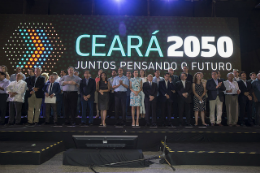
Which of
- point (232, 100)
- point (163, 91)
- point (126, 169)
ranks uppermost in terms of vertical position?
point (163, 91)

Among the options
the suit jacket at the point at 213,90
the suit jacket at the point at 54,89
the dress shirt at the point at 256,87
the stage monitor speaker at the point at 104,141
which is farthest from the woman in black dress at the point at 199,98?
the suit jacket at the point at 54,89

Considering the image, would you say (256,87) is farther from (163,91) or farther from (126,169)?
(126,169)

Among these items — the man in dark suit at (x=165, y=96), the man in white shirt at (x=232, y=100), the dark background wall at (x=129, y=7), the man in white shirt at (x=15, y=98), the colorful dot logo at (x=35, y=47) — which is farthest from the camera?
the dark background wall at (x=129, y=7)

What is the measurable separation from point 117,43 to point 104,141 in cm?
555

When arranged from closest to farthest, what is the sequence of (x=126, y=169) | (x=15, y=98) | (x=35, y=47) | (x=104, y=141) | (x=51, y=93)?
(x=104, y=141), (x=126, y=169), (x=15, y=98), (x=51, y=93), (x=35, y=47)

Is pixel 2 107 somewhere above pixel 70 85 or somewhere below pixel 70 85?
below

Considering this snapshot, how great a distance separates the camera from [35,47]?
24.2 ft

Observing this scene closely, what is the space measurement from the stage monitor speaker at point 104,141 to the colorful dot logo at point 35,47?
5.67 m

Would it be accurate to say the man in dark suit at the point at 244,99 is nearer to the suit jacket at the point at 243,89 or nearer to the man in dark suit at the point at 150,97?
the suit jacket at the point at 243,89

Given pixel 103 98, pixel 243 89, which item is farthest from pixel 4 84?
pixel 243 89

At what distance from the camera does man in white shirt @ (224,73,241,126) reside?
4812mm

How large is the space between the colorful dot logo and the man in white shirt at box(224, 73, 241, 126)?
230 inches

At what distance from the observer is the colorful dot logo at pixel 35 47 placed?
289 inches

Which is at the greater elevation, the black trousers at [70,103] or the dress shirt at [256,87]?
the dress shirt at [256,87]
